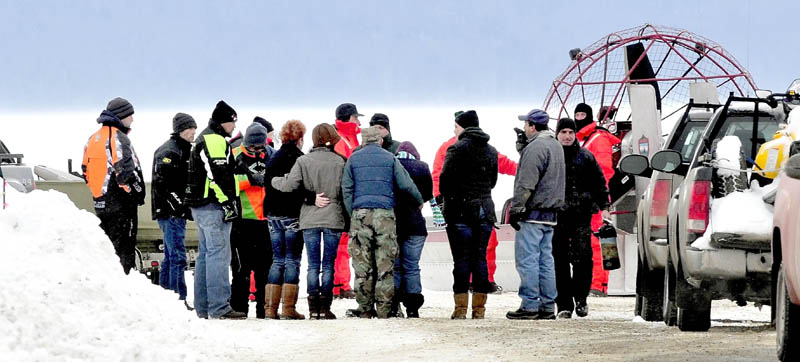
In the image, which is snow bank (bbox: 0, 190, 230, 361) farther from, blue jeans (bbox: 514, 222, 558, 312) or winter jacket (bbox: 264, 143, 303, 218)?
blue jeans (bbox: 514, 222, 558, 312)

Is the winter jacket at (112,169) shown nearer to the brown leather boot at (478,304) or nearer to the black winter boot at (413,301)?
the black winter boot at (413,301)

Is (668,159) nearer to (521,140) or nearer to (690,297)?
Result: (690,297)

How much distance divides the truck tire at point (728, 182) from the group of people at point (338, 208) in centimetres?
384

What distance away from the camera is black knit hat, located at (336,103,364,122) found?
1530cm

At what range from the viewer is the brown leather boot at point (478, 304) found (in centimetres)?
1399

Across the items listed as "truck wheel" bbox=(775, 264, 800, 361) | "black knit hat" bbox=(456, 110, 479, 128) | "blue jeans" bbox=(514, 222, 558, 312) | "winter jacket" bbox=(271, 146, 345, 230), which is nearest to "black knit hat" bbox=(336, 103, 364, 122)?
"winter jacket" bbox=(271, 146, 345, 230)

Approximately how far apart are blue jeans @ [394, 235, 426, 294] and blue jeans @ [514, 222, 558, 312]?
0.91 metres

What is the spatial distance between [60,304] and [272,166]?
4869 millimetres

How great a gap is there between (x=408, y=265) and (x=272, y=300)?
4.21 feet

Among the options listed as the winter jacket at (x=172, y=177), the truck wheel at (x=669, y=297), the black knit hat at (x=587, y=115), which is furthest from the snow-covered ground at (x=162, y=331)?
the black knit hat at (x=587, y=115)

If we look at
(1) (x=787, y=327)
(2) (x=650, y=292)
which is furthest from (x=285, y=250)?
(1) (x=787, y=327)

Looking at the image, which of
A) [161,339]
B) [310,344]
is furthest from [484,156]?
[161,339]

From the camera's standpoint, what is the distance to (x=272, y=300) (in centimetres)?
1398

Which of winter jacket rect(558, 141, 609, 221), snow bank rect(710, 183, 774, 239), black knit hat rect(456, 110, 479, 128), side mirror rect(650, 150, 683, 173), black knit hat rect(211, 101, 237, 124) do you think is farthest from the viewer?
winter jacket rect(558, 141, 609, 221)
